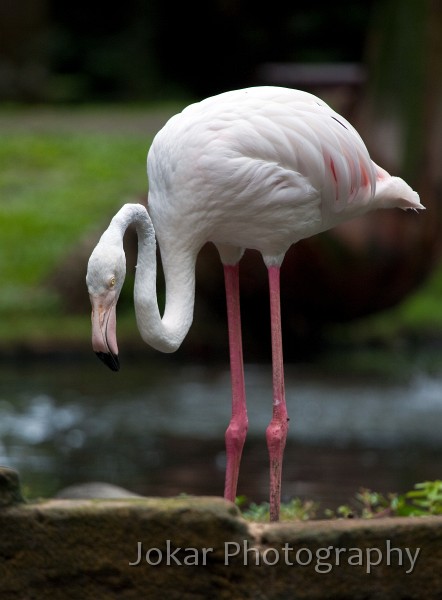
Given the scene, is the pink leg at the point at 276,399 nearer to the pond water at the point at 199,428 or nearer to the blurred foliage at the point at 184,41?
the pond water at the point at 199,428

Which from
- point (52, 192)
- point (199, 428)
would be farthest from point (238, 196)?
point (52, 192)

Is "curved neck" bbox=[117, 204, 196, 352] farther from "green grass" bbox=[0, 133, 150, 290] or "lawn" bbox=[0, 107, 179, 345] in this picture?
"green grass" bbox=[0, 133, 150, 290]

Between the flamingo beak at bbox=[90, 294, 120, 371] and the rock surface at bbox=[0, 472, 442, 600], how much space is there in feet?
2.44

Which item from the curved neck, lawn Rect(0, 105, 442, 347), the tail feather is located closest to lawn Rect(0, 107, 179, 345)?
lawn Rect(0, 105, 442, 347)

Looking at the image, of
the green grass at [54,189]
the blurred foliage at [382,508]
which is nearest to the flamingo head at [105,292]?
the blurred foliage at [382,508]

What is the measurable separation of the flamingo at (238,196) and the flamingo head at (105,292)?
0.11m

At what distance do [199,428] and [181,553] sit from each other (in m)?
5.57

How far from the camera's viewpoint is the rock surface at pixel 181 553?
3.90m

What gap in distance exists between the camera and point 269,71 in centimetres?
2231

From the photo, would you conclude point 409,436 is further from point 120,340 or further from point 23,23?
point 23,23

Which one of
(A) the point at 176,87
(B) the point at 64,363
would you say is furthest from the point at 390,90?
(A) the point at 176,87

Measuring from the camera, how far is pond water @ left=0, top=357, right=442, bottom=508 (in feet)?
25.7

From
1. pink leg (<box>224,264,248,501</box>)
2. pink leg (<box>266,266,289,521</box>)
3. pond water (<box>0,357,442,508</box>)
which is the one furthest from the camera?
pond water (<box>0,357,442,508</box>)

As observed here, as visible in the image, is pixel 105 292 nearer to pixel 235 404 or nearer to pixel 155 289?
pixel 155 289
